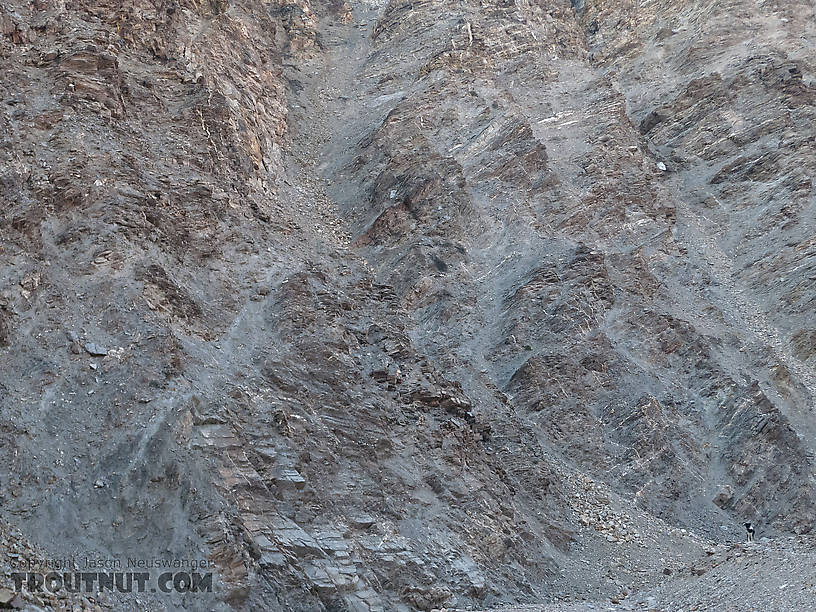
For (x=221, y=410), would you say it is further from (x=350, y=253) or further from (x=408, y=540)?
(x=350, y=253)

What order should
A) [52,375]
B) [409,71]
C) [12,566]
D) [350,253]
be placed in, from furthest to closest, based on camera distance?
[409,71], [350,253], [52,375], [12,566]

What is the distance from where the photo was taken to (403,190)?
111 feet

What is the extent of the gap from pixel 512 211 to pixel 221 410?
18.4m

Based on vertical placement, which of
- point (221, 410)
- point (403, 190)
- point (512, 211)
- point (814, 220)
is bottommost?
point (814, 220)

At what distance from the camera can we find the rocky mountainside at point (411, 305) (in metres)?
18.1

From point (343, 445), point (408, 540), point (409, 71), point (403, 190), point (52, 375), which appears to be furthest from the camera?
point (409, 71)

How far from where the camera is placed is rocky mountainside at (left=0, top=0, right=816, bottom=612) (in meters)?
18.1

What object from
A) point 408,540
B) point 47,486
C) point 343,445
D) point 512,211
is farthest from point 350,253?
point 47,486

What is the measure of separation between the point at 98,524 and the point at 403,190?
2089 centimetres

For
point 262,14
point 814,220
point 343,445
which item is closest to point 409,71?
point 262,14

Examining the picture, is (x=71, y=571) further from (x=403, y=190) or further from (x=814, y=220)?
(x=814, y=220)

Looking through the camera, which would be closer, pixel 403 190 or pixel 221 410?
pixel 221 410

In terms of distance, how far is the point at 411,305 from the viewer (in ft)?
99.0

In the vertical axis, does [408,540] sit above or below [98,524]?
below
